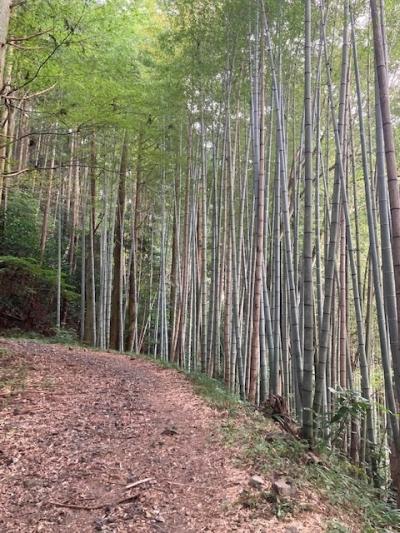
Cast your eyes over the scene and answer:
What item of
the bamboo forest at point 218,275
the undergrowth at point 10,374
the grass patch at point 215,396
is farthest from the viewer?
the grass patch at point 215,396

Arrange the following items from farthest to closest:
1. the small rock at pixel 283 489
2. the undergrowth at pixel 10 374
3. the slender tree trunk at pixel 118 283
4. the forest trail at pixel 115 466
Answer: the slender tree trunk at pixel 118 283
the undergrowth at pixel 10 374
the small rock at pixel 283 489
the forest trail at pixel 115 466

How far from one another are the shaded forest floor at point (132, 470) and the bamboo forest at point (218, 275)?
1 centimetres

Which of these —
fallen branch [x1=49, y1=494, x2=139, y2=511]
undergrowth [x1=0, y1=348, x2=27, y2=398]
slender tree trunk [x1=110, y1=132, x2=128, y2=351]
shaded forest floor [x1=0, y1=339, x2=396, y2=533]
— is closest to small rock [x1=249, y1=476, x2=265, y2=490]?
shaded forest floor [x1=0, y1=339, x2=396, y2=533]

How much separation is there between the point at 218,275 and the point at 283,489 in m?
3.51

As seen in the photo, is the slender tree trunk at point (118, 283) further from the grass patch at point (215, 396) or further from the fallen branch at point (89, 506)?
the fallen branch at point (89, 506)

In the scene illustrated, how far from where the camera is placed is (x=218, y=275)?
5387 mm

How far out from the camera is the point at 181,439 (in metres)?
2.64

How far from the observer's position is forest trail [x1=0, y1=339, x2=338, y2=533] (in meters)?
1.79

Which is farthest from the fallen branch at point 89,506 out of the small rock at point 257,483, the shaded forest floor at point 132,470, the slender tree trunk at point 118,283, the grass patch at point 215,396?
the slender tree trunk at point 118,283

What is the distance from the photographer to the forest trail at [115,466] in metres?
1.79

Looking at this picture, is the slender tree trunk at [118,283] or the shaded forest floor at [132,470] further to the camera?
the slender tree trunk at [118,283]

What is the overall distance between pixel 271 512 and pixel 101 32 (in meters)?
4.89

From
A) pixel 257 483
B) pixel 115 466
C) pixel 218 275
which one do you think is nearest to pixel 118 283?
pixel 218 275

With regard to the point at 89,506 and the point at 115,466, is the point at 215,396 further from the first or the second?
the point at 89,506
